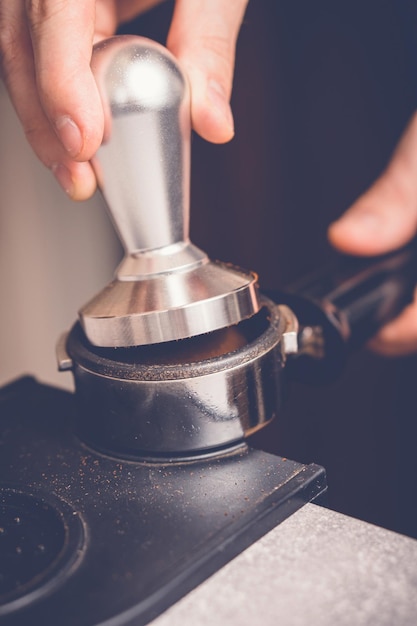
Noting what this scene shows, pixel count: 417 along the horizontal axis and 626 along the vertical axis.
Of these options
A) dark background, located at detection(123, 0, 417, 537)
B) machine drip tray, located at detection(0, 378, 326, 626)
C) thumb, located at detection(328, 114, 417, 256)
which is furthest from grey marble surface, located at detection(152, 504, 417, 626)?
dark background, located at detection(123, 0, 417, 537)

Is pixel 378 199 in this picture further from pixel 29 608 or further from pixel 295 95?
pixel 29 608

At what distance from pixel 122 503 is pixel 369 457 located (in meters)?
0.86

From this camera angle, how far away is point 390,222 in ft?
3.13

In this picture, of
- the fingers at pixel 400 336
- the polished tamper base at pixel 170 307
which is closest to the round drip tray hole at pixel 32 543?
the polished tamper base at pixel 170 307

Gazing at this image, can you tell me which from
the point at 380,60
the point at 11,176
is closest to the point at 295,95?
the point at 380,60

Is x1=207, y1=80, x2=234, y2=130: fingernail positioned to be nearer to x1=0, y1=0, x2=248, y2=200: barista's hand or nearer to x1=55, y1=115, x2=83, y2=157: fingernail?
x1=0, y1=0, x2=248, y2=200: barista's hand

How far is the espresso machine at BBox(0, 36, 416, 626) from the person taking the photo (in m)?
0.43

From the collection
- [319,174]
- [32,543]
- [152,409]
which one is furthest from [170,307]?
[319,174]

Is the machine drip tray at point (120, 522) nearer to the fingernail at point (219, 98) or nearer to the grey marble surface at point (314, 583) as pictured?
the grey marble surface at point (314, 583)

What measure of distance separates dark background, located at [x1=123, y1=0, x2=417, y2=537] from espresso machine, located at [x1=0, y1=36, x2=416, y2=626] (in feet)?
2.05

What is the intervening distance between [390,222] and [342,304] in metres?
0.31

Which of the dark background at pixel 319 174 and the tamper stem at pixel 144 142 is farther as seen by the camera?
the dark background at pixel 319 174

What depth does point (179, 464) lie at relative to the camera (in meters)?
0.51

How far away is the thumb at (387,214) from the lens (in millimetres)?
928
